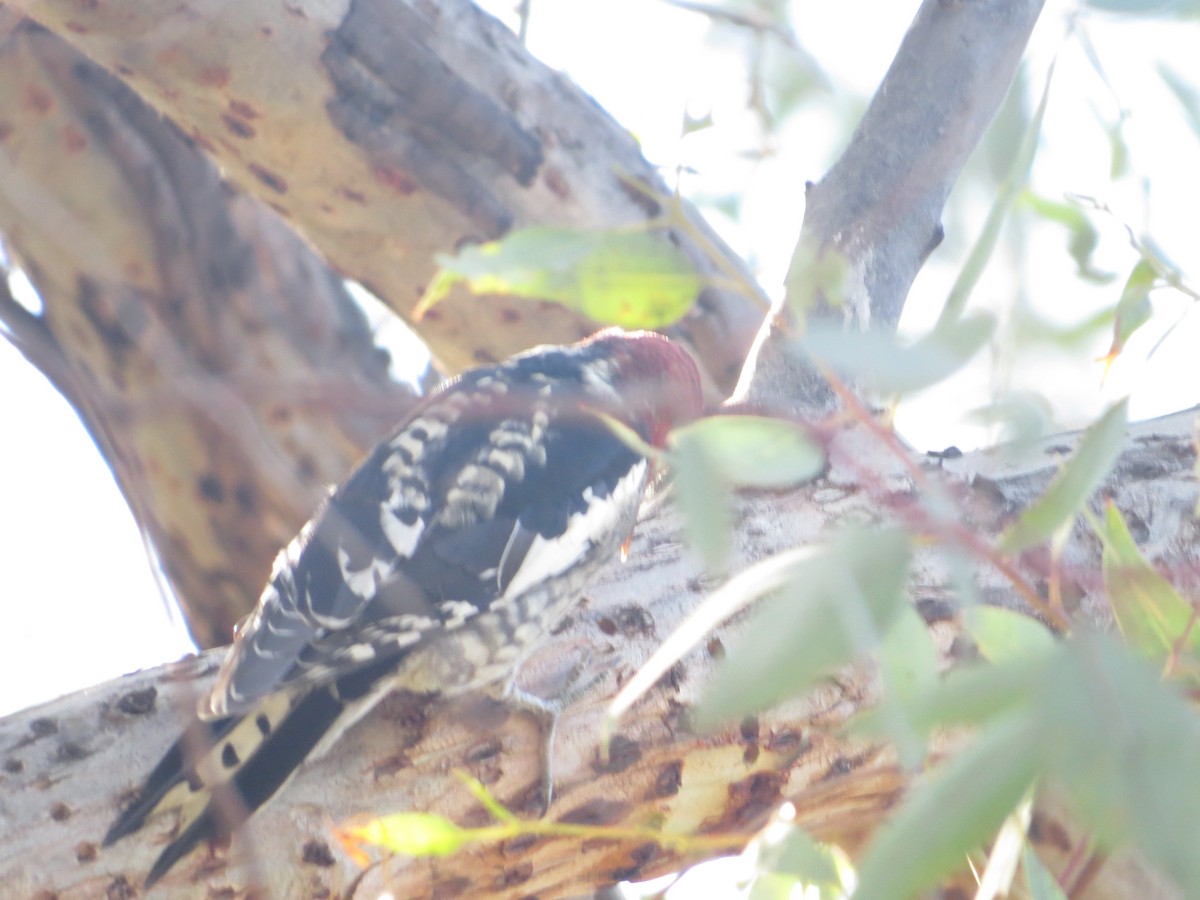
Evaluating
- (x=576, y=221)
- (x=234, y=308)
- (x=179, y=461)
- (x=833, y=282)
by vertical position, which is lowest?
(x=179, y=461)

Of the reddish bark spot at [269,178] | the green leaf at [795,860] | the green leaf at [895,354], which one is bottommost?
the green leaf at [795,860]

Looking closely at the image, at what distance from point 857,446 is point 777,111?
944 mm

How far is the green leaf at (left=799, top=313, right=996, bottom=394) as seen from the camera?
761mm

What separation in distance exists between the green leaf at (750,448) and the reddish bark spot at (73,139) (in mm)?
1745

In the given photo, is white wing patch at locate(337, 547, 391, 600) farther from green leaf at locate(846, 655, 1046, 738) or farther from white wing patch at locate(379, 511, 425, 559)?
green leaf at locate(846, 655, 1046, 738)

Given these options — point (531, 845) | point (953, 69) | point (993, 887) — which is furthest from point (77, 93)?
point (993, 887)

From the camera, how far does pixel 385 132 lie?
6.29 ft

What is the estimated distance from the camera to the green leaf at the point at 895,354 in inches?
30.0

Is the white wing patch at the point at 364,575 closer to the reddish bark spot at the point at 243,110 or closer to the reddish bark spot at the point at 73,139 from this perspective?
the reddish bark spot at the point at 243,110

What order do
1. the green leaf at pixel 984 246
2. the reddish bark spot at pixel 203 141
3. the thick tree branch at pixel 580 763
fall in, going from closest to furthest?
the green leaf at pixel 984 246 → the thick tree branch at pixel 580 763 → the reddish bark spot at pixel 203 141

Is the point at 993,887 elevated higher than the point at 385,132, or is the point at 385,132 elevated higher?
the point at 385,132

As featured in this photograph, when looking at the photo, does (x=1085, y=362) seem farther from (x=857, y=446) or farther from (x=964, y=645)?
(x=964, y=645)

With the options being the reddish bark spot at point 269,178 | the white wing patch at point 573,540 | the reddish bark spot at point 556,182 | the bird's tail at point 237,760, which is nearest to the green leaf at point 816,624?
the bird's tail at point 237,760

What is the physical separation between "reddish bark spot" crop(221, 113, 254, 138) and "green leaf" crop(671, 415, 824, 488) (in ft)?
4.36
